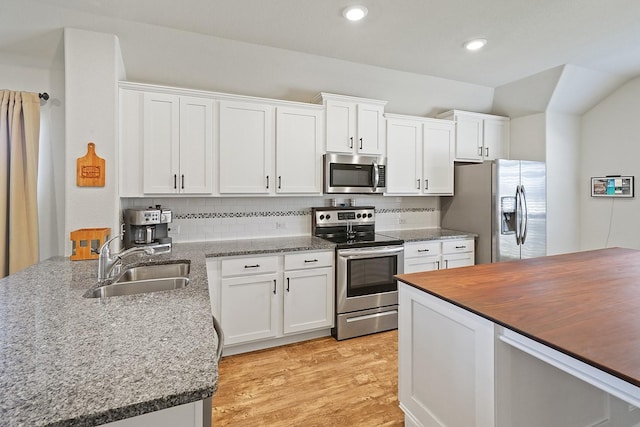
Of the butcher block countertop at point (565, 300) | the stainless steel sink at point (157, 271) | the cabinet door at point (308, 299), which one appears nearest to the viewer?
the butcher block countertop at point (565, 300)

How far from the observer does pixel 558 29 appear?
8.94ft

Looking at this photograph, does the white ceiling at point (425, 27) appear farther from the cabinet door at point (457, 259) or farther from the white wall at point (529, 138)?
the cabinet door at point (457, 259)

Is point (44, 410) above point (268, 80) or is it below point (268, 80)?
below

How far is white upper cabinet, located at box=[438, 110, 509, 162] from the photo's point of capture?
13.2 ft

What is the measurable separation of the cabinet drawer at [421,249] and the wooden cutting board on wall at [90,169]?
9.33 feet

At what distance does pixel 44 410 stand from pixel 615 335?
1.65 metres

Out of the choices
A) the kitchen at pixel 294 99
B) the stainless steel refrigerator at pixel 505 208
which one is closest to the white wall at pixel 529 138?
the kitchen at pixel 294 99

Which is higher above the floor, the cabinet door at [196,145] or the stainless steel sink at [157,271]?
the cabinet door at [196,145]

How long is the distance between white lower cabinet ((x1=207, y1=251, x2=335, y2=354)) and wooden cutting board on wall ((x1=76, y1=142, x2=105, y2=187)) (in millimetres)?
1066

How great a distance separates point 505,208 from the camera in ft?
11.5

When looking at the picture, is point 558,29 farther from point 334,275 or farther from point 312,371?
point 312,371

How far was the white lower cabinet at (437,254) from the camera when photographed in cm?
338

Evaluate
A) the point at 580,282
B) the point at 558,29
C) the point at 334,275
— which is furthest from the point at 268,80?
the point at 580,282

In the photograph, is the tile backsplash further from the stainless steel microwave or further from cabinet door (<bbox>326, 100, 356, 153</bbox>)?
cabinet door (<bbox>326, 100, 356, 153</bbox>)
